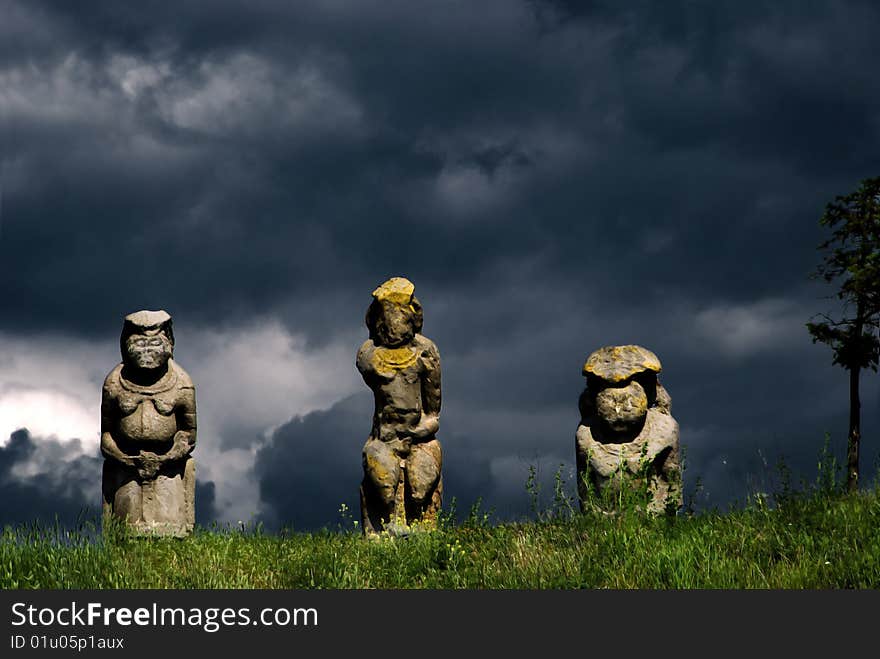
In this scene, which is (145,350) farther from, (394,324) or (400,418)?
(400,418)

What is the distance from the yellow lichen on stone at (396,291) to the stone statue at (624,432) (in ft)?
7.34

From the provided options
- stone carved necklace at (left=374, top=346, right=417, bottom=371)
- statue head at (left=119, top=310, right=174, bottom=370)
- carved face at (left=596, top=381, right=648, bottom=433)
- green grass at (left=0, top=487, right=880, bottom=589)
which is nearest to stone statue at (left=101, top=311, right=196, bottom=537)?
statue head at (left=119, top=310, right=174, bottom=370)

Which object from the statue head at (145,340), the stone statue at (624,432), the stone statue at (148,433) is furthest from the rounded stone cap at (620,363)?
the statue head at (145,340)

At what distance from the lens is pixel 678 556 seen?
10.8 m

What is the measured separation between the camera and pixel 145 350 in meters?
13.8

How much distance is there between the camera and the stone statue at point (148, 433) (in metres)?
13.8

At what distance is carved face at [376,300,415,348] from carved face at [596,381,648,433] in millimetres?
2381

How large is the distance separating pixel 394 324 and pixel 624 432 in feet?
9.58

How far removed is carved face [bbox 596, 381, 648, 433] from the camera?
526 inches

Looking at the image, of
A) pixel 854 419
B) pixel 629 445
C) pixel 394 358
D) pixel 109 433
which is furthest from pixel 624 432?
pixel 109 433

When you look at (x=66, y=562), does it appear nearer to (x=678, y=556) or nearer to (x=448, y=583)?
(x=448, y=583)

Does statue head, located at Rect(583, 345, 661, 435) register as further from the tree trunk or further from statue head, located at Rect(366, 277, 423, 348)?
the tree trunk

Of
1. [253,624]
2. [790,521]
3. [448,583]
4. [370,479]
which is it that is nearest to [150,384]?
[370,479]

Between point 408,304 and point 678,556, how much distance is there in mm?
4761
